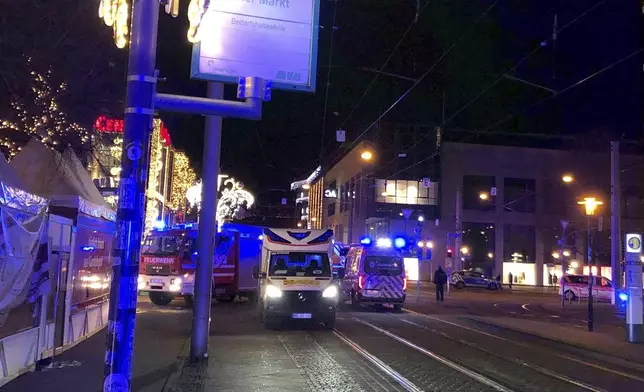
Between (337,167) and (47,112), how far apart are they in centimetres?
5780

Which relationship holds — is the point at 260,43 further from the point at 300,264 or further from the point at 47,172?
the point at 300,264

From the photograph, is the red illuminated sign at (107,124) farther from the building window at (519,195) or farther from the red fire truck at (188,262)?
the building window at (519,195)

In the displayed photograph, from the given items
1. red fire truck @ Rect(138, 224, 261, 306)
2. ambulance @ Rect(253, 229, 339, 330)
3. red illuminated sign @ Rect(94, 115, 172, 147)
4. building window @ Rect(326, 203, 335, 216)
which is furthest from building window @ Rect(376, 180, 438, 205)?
red illuminated sign @ Rect(94, 115, 172, 147)

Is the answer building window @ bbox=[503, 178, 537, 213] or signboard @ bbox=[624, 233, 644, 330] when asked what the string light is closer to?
signboard @ bbox=[624, 233, 644, 330]

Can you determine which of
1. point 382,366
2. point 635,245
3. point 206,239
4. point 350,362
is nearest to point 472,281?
point 635,245

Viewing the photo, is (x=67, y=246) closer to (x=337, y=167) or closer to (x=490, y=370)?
(x=490, y=370)

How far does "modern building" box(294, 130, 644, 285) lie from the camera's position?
58875 mm

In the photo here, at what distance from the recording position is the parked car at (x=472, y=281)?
5025 cm

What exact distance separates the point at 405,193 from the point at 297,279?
42761 mm

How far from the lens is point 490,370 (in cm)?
1190

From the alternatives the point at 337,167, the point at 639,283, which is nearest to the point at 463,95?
the point at 639,283

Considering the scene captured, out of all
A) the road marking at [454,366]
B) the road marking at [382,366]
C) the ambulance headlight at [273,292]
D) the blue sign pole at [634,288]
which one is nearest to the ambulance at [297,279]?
the ambulance headlight at [273,292]

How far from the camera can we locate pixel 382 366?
12.0 m

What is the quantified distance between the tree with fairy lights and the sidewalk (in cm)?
1342
